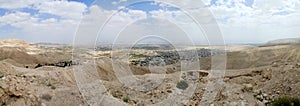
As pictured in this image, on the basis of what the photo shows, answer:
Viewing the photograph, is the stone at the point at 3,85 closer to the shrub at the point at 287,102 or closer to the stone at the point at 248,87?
the stone at the point at 248,87

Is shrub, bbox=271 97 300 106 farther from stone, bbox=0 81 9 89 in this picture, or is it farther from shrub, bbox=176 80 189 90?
stone, bbox=0 81 9 89

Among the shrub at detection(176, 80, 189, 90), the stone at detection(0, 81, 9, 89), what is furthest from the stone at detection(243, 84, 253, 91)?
the stone at detection(0, 81, 9, 89)

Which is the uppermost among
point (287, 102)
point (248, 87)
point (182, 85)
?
point (248, 87)

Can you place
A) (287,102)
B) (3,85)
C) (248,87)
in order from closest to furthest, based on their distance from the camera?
(287,102) < (248,87) < (3,85)

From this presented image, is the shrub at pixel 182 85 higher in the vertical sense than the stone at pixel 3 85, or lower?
lower

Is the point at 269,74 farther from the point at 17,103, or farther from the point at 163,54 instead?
the point at 163,54

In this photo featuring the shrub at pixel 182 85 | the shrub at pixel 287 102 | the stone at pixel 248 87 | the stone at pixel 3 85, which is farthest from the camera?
the shrub at pixel 182 85

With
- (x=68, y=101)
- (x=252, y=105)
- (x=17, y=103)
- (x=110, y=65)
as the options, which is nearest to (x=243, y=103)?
(x=252, y=105)

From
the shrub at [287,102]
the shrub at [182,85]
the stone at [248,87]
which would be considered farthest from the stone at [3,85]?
the shrub at [287,102]

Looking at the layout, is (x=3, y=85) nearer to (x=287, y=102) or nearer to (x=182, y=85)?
(x=182, y=85)

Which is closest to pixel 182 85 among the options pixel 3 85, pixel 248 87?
pixel 248 87

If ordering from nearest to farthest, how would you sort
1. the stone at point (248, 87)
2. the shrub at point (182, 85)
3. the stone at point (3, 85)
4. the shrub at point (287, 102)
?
1. the shrub at point (287, 102)
2. the stone at point (248, 87)
3. the stone at point (3, 85)
4. the shrub at point (182, 85)

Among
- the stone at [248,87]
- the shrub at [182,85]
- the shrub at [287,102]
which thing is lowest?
the shrub at [182,85]
